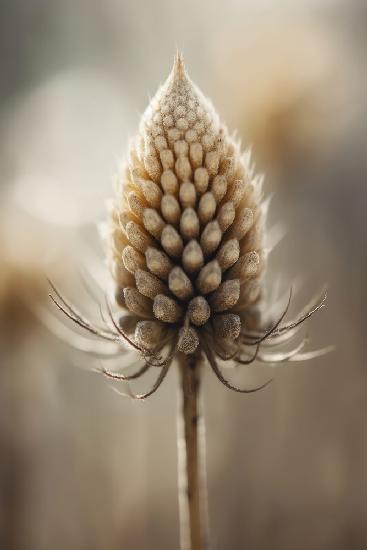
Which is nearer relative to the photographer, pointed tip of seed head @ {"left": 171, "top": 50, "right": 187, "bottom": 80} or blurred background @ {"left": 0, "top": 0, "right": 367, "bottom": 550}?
pointed tip of seed head @ {"left": 171, "top": 50, "right": 187, "bottom": 80}

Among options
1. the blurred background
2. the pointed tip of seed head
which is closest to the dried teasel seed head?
the pointed tip of seed head

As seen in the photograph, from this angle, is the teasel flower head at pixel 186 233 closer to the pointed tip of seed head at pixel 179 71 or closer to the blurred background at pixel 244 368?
the pointed tip of seed head at pixel 179 71

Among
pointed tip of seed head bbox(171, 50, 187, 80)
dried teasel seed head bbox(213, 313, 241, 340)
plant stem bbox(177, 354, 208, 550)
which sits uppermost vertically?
pointed tip of seed head bbox(171, 50, 187, 80)

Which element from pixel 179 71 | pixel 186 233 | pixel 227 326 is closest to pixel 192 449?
pixel 227 326

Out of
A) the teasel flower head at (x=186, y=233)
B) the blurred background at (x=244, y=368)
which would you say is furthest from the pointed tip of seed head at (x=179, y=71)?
the blurred background at (x=244, y=368)

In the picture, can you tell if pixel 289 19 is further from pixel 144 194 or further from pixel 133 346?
pixel 133 346

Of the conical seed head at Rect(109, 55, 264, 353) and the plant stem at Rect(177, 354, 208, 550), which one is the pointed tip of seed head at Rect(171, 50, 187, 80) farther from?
the plant stem at Rect(177, 354, 208, 550)

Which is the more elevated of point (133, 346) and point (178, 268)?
point (178, 268)

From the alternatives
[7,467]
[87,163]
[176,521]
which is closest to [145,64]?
[87,163]

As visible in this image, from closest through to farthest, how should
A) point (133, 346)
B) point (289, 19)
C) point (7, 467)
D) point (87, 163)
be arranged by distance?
1. point (133, 346)
2. point (7, 467)
3. point (289, 19)
4. point (87, 163)
